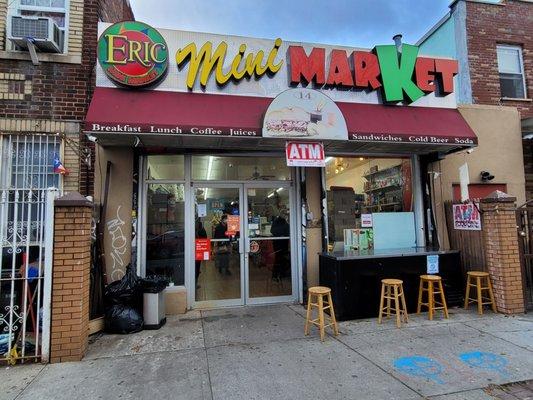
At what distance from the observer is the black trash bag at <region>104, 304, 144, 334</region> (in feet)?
18.4

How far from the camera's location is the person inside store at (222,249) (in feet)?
23.2

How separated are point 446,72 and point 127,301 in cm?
743

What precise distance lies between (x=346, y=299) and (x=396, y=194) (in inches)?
120

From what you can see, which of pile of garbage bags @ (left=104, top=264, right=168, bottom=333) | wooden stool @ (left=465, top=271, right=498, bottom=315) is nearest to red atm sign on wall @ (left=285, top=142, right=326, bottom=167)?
pile of garbage bags @ (left=104, top=264, right=168, bottom=333)

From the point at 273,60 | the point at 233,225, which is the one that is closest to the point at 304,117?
the point at 273,60

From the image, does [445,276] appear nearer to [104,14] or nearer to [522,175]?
[522,175]

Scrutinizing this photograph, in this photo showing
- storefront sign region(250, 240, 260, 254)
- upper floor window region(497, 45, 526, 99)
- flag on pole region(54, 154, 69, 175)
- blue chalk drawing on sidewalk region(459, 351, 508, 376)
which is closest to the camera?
blue chalk drawing on sidewalk region(459, 351, 508, 376)

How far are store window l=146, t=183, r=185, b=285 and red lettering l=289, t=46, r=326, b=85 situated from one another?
125 inches

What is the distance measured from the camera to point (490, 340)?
201 inches

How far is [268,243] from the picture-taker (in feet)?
24.0

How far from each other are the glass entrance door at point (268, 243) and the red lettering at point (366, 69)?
8.23ft

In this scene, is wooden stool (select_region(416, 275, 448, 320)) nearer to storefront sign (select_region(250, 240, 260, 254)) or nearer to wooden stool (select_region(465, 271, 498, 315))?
wooden stool (select_region(465, 271, 498, 315))

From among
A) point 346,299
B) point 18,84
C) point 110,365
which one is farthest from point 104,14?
point 346,299

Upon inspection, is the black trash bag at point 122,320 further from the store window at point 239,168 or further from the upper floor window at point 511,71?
the upper floor window at point 511,71
